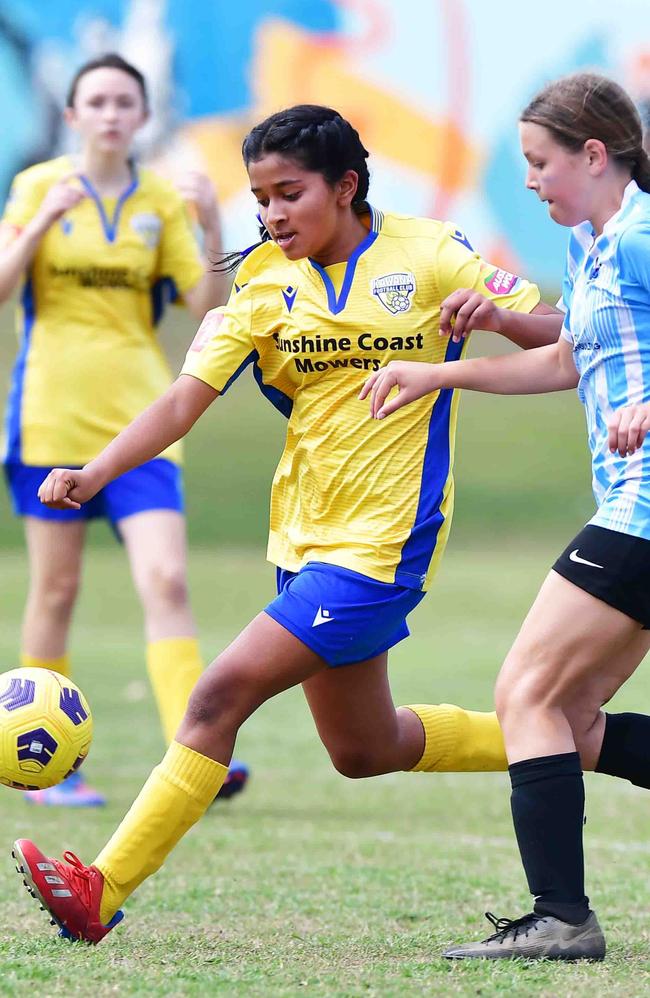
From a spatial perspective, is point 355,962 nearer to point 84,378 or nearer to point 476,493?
point 84,378

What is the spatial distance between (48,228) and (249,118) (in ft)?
54.1

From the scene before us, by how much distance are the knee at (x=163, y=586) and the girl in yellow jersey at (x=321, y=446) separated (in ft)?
5.93

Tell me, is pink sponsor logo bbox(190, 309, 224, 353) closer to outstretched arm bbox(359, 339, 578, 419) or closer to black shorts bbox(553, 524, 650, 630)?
outstretched arm bbox(359, 339, 578, 419)

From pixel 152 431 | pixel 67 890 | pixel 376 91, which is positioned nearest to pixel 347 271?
pixel 152 431

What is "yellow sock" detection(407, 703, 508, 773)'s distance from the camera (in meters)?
4.62

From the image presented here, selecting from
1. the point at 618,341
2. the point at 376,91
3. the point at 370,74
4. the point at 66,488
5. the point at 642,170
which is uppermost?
the point at 370,74

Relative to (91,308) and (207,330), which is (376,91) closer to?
(91,308)

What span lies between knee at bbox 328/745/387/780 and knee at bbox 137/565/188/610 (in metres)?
1.80

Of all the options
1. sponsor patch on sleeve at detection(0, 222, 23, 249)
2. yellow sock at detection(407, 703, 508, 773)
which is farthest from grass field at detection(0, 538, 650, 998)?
sponsor patch on sleeve at detection(0, 222, 23, 249)

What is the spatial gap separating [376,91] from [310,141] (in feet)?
61.6

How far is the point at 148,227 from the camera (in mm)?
6574

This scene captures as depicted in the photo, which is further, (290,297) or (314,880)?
(314,880)

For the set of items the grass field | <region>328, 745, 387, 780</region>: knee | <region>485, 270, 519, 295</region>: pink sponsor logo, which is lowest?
the grass field

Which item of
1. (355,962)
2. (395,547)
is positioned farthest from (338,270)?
(355,962)
